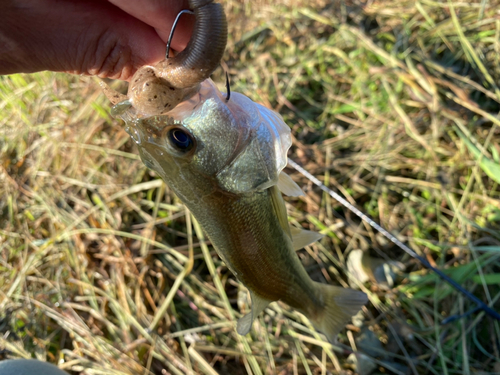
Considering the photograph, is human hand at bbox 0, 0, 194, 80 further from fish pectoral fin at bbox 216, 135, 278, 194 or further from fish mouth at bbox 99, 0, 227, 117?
fish pectoral fin at bbox 216, 135, 278, 194

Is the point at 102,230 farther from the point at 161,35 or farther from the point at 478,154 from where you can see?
the point at 478,154

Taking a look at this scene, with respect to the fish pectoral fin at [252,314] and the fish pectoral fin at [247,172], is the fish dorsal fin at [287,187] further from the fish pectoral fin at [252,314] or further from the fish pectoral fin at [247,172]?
the fish pectoral fin at [252,314]

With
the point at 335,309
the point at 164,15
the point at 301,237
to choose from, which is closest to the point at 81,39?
the point at 164,15

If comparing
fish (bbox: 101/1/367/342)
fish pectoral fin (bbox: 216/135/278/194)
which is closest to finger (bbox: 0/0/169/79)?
fish (bbox: 101/1/367/342)

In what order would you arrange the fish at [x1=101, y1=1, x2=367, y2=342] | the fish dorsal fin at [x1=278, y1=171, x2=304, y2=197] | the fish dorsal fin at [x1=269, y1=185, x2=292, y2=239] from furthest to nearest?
the fish dorsal fin at [x1=278, y1=171, x2=304, y2=197], the fish dorsal fin at [x1=269, y1=185, x2=292, y2=239], the fish at [x1=101, y1=1, x2=367, y2=342]

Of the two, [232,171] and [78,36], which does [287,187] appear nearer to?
[232,171]

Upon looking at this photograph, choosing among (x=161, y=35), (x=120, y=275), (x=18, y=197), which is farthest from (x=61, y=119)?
(x=161, y=35)
